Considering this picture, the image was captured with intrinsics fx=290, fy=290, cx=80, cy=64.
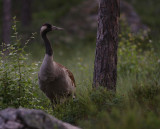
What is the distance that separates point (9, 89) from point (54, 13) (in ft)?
52.9

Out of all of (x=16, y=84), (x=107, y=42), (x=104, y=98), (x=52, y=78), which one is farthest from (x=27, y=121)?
(x=107, y=42)

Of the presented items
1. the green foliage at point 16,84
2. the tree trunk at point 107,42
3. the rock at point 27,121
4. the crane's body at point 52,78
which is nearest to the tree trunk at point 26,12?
the crane's body at point 52,78

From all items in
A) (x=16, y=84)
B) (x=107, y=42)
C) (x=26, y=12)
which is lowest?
(x=16, y=84)

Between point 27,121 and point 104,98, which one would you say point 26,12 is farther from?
point 27,121

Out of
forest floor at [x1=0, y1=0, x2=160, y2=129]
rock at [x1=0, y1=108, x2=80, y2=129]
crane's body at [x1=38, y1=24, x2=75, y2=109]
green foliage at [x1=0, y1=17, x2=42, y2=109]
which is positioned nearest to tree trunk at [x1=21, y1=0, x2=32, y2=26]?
forest floor at [x1=0, y1=0, x2=160, y2=129]

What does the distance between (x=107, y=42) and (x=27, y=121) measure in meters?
2.83

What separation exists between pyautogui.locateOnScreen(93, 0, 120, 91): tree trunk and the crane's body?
820mm

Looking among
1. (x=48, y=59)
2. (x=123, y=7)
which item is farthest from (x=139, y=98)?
(x=123, y=7)

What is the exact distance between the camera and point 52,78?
6340mm

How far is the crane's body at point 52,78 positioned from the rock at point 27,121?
1.99 m

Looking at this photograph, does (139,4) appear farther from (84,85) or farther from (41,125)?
(41,125)

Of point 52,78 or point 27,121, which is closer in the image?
point 27,121

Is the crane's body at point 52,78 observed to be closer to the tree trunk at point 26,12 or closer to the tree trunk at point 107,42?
the tree trunk at point 107,42

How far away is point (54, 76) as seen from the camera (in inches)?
250
